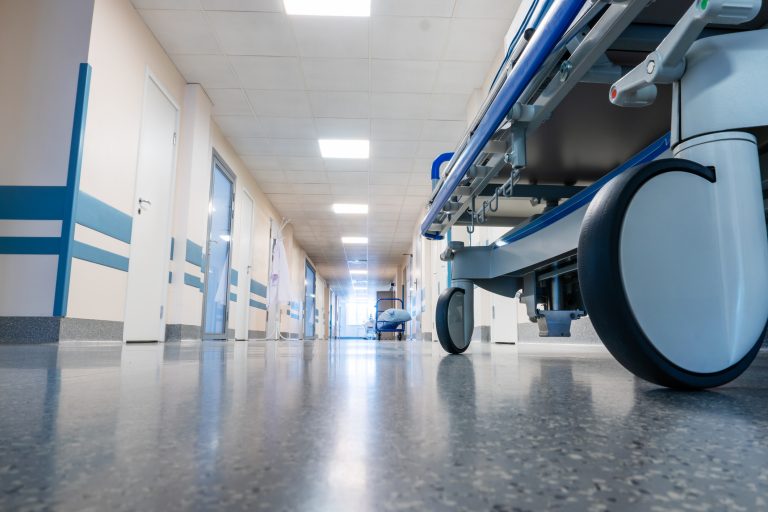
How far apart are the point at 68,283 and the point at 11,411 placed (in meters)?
3.02

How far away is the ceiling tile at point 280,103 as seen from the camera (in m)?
4.96

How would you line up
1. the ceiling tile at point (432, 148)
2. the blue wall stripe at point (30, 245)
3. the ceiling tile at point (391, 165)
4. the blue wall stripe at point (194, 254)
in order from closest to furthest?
the blue wall stripe at point (30, 245) → the blue wall stripe at point (194, 254) → the ceiling tile at point (432, 148) → the ceiling tile at point (391, 165)

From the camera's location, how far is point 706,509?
19 centimetres

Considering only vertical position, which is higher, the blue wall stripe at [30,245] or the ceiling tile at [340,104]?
the ceiling tile at [340,104]

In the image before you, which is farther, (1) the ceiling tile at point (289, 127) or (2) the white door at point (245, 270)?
(2) the white door at point (245, 270)

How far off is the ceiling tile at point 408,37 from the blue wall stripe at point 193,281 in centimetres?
269


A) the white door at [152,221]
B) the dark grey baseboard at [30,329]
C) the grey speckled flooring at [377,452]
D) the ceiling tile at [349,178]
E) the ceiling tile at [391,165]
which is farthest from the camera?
the ceiling tile at [349,178]

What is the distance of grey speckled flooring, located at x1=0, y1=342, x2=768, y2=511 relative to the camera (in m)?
0.20

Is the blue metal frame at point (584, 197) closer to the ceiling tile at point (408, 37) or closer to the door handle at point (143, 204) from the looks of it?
the ceiling tile at point (408, 37)

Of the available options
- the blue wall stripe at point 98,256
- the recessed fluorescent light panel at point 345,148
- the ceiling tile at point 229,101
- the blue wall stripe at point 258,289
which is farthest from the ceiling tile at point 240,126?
the blue wall stripe at point 258,289

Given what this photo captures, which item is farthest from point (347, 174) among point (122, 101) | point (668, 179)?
point (668, 179)

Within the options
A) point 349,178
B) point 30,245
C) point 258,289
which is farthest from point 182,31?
point 258,289

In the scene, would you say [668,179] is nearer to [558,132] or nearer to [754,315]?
[754,315]

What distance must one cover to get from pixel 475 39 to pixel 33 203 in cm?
338
